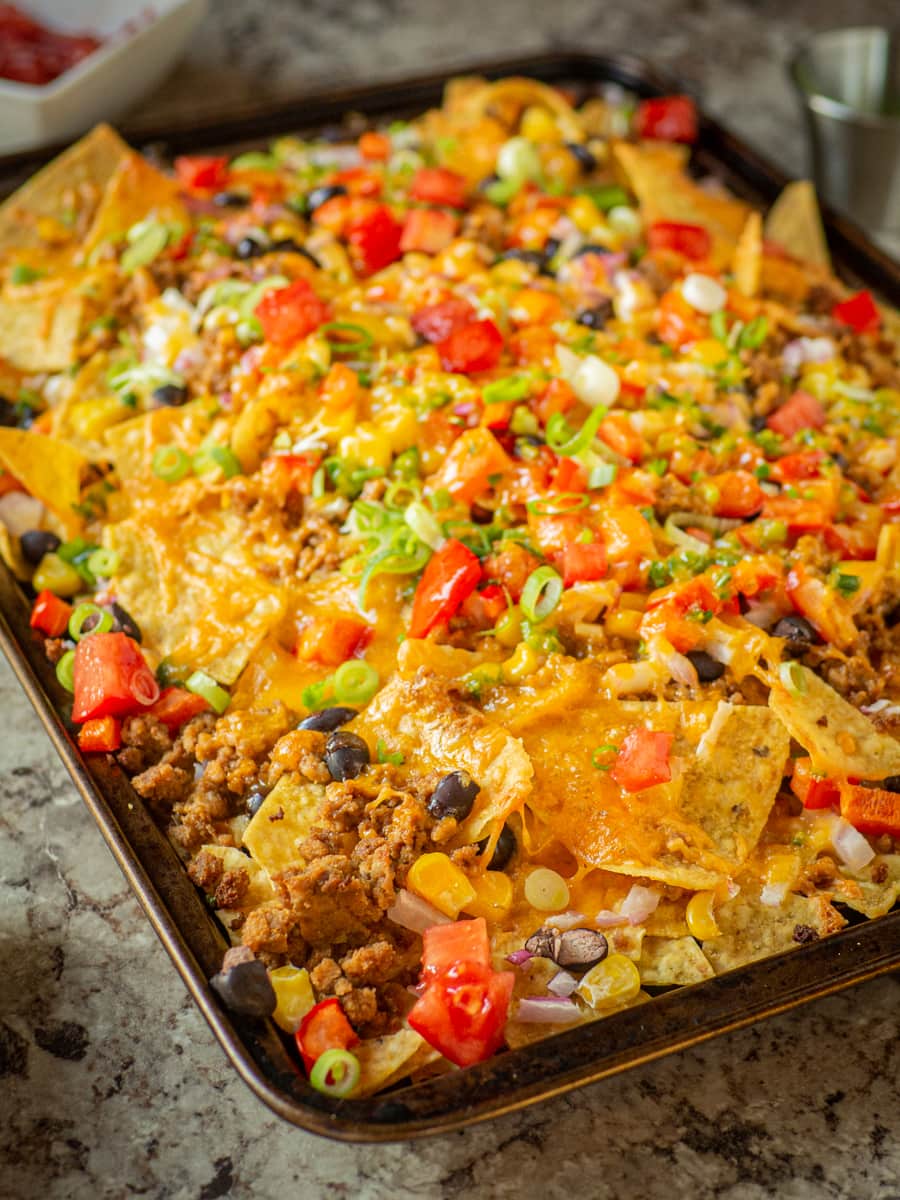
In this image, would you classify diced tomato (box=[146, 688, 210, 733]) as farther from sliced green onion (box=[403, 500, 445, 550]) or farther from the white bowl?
the white bowl

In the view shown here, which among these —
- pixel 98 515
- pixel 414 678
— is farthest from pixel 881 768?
pixel 98 515

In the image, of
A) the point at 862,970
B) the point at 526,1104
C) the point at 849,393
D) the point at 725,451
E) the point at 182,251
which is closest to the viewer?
the point at 526,1104

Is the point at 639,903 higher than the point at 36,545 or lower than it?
lower

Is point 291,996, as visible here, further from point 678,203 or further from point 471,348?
point 678,203

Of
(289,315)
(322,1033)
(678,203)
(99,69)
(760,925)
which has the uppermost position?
(99,69)

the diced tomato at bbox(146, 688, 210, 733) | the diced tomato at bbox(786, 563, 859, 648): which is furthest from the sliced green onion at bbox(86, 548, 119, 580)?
the diced tomato at bbox(786, 563, 859, 648)

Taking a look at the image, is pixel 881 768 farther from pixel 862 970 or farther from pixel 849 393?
pixel 849 393

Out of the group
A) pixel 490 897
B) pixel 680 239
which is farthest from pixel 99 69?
pixel 490 897
